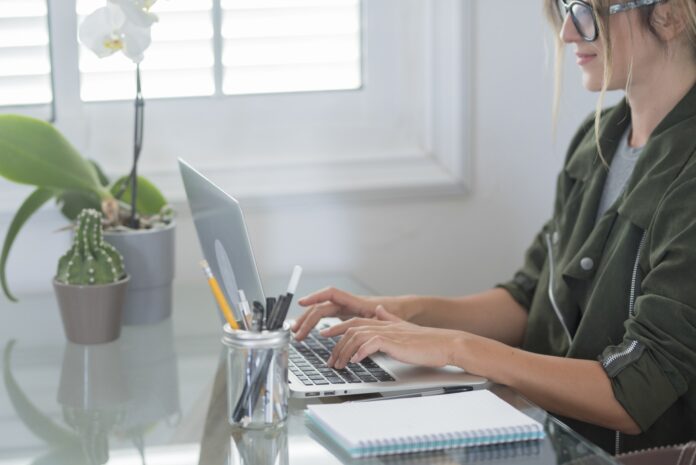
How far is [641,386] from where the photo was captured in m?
1.26

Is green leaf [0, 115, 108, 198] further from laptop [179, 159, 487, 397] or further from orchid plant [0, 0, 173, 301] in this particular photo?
laptop [179, 159, 487, 397]

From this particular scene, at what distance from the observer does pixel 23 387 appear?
4.47 ft

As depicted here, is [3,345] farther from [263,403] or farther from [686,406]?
[686,406]

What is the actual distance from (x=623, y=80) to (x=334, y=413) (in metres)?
0.64

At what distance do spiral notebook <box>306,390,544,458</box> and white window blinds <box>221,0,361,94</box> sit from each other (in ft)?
3.22

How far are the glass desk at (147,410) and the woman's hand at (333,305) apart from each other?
0.45 ft

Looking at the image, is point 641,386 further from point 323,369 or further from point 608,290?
point 323,369

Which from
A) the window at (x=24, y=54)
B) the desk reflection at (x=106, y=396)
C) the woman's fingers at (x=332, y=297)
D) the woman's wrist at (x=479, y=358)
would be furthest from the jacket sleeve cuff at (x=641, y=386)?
the window at (x=24, y=54)

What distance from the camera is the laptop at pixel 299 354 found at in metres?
1.21

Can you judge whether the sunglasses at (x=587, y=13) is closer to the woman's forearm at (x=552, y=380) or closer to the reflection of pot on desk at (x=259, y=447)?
the woman's forearm at (x=552, y=380)

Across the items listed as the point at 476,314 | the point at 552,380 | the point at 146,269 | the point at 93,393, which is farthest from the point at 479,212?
the point at 93,393

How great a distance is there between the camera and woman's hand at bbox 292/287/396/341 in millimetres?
1440

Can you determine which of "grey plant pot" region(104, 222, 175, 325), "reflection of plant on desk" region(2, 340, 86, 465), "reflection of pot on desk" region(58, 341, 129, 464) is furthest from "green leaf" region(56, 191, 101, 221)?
"reflection of plant on desk" region(2, 340, 86, 465)

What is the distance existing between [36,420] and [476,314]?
682mm
